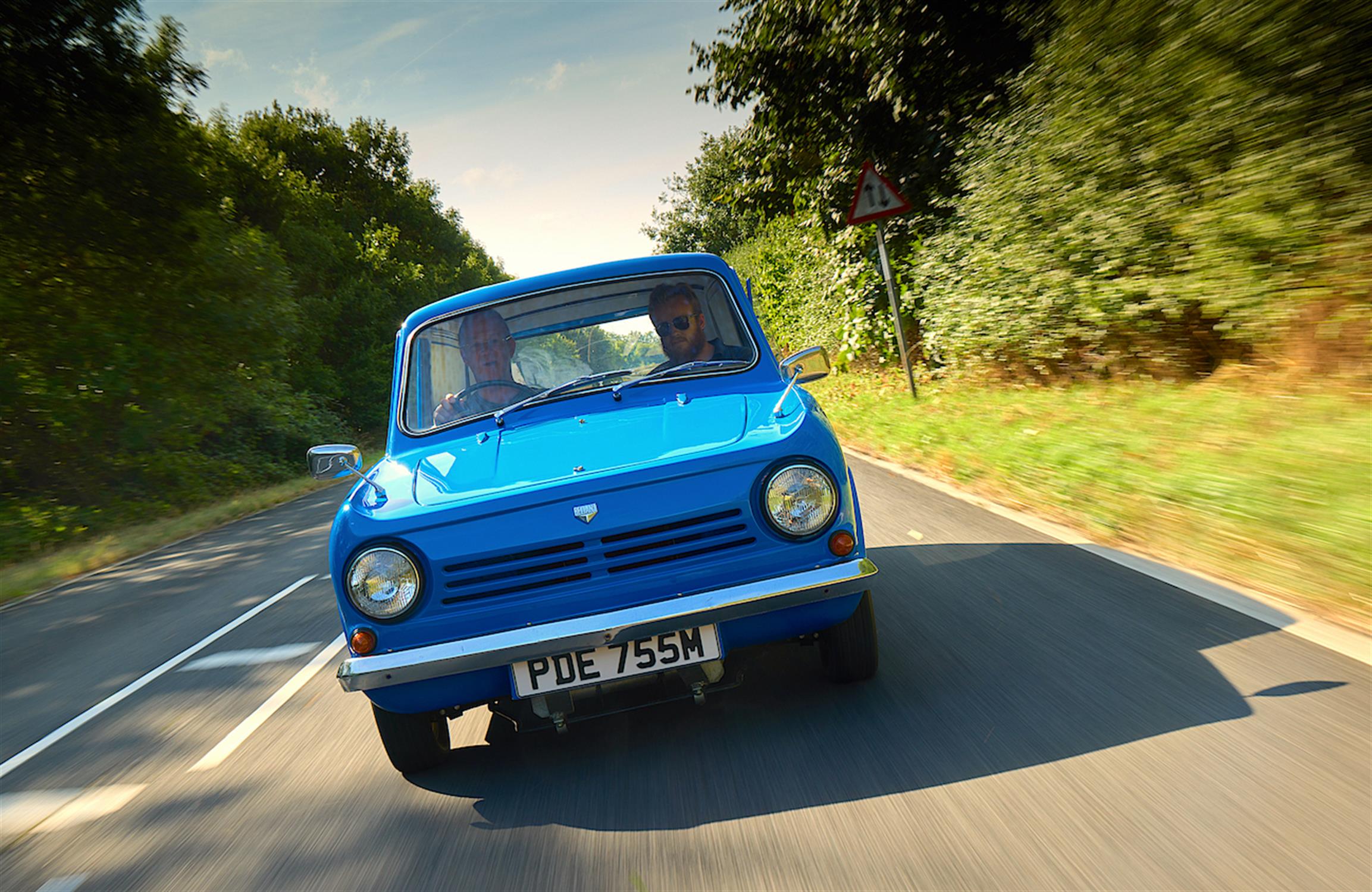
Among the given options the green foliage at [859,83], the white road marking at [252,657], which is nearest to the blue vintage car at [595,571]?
the white road marking at [252,657]

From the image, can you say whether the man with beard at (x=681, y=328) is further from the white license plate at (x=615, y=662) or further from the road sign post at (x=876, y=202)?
the road sign post at (x=876, y=202)

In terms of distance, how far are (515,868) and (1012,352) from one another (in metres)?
9.84

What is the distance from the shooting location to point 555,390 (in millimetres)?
4031

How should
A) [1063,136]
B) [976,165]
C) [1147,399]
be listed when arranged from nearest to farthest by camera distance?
[1147,399] < [1063,136] < [976,165]

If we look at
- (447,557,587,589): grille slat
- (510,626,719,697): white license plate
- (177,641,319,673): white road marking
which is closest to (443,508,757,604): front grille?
(447,557,587,589): grille slat

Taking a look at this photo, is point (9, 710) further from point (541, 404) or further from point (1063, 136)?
point (1063, 136)

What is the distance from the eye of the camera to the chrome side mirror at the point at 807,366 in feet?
12.3

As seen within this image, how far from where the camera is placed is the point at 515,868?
247cm

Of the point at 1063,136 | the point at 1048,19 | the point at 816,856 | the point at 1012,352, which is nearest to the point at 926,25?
the point at 1048,19

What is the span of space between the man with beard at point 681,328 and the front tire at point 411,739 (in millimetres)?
1819

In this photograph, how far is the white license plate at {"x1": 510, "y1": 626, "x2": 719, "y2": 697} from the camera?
289cm

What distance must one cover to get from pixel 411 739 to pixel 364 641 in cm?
50

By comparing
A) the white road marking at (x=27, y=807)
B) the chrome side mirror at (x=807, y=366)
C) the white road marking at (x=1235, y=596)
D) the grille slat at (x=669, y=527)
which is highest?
the chrome side mirror at (x=807, y=366)

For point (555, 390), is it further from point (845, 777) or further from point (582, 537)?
point (845, 777)
